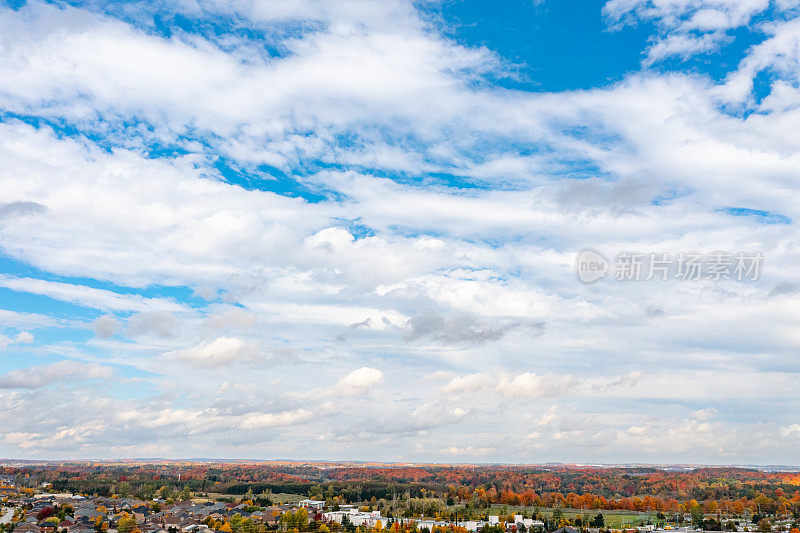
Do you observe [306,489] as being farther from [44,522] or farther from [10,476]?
[10,476]

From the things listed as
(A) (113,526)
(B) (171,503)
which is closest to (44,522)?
(A) (113,526)

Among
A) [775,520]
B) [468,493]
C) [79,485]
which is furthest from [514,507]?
[79,485]

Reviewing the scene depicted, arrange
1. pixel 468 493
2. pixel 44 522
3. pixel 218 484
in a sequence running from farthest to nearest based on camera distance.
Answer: pixel 218 484, pixel 468 493, pixel 44 522

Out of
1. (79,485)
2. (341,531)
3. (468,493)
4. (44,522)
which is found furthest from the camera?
(79,485)

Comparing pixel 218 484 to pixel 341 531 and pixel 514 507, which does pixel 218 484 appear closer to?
pixel 514 507

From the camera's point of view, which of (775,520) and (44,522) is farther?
(775,520)

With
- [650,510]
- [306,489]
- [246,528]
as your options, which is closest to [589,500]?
[650,510]

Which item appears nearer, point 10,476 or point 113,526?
point 113,526

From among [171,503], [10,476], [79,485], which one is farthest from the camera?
[10,476]

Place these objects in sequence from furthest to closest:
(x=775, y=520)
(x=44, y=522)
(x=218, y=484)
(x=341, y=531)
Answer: (x=218, y=484)
(x=775, y=520)
(x=44, y=522)
(x=341, y=531)
